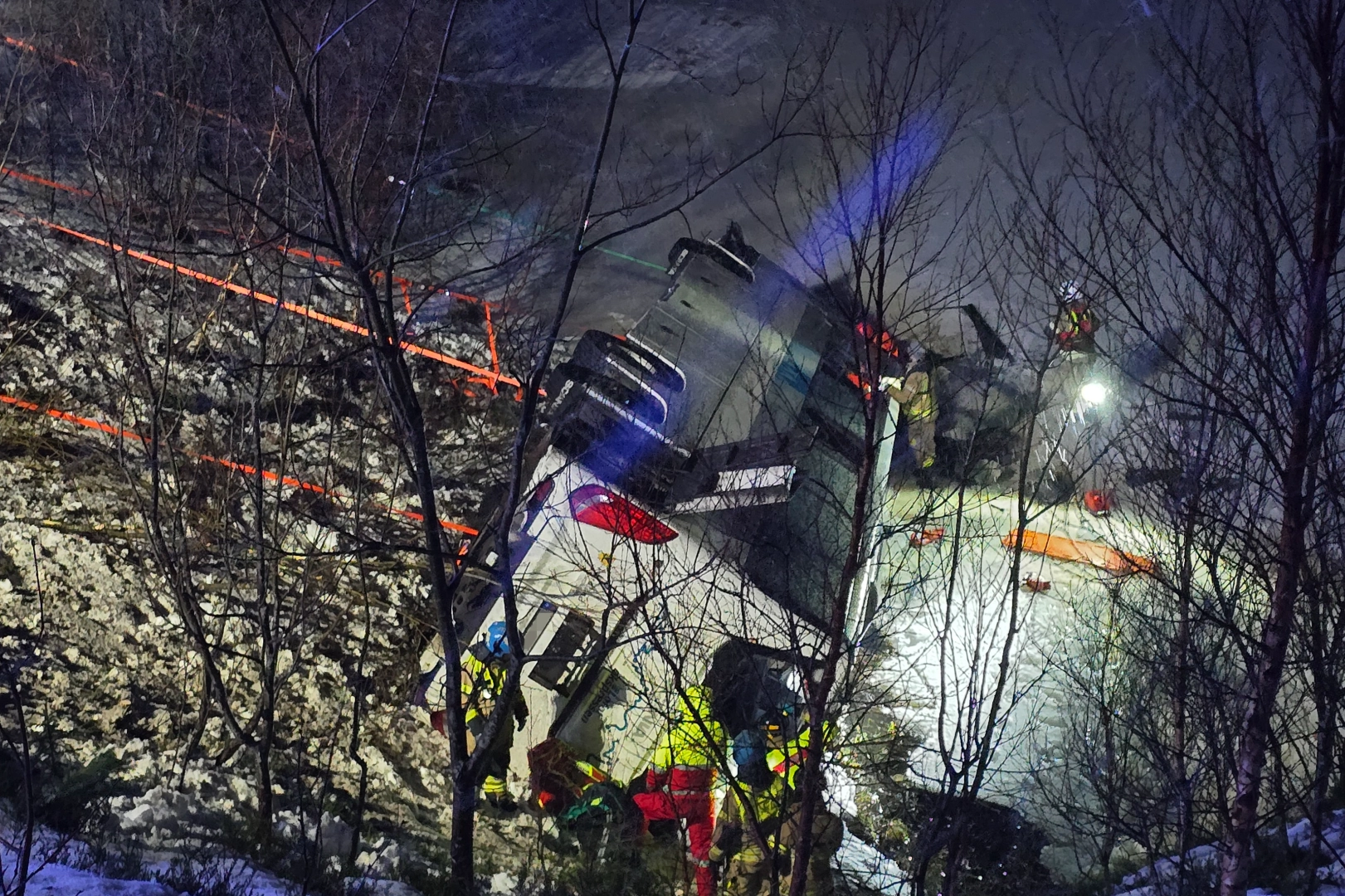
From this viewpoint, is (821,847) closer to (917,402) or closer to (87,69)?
(917,402)

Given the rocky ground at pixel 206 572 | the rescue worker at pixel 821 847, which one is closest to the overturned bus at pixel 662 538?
the rescue worker at pixel 821 847

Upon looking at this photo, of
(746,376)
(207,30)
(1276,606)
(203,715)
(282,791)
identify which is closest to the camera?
(1276,606)

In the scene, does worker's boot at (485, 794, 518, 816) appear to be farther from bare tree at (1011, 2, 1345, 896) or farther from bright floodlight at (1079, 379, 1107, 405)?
bright floodlight at (1079, 379, 1107, 405)

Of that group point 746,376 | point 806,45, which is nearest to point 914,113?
point 746,376

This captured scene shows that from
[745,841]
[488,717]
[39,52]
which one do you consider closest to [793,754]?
[745,841]

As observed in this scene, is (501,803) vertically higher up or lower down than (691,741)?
lower down

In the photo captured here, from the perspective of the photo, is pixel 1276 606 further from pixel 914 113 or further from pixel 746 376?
pixel 746 376
